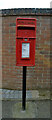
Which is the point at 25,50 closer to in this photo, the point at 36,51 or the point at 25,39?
the point at 25,39

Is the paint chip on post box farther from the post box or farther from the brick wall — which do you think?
the brick wall

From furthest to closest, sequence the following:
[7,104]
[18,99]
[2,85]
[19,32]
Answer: [2,85], [18,99], [7,104], [19,32]

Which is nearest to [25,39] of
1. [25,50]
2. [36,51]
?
[25,50]

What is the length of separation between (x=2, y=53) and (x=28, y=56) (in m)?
1.77


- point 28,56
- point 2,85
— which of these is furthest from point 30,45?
point 2,85

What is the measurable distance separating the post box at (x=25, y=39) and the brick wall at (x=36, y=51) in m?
1.46

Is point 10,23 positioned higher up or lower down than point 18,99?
higher up

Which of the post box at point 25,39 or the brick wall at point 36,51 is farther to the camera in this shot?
the brick wall at point 36,51

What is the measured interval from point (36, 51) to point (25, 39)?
1.55m

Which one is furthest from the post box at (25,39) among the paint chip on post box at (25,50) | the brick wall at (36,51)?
the brick wall at (36,51)

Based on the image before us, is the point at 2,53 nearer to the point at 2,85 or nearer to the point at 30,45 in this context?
the point at 2,85

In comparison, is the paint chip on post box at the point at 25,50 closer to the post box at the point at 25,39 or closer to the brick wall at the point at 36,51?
the post box at the point at 25,39

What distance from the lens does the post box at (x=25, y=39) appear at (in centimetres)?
225

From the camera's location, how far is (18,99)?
318 centimetres
